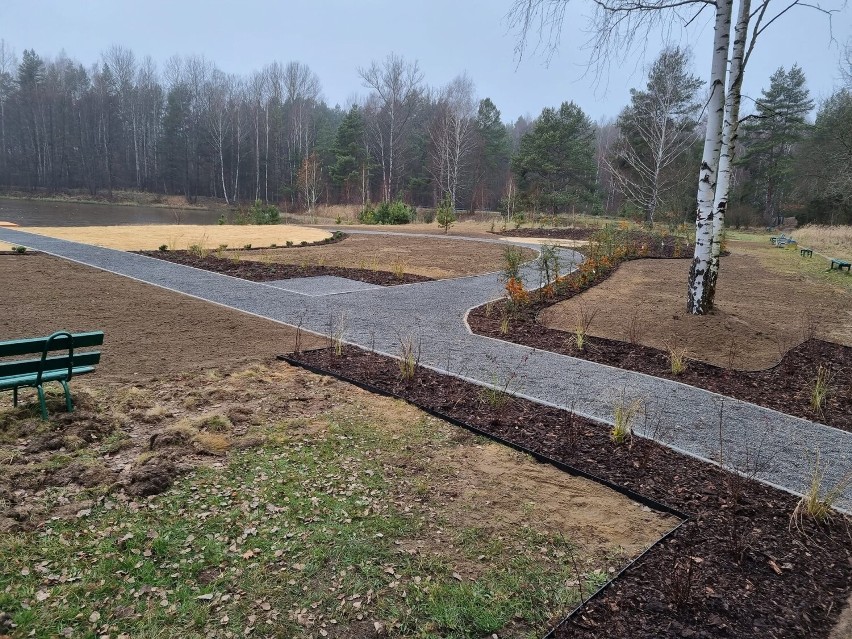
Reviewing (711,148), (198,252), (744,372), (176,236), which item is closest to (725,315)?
(744,372)

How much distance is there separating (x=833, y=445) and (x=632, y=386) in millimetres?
1620

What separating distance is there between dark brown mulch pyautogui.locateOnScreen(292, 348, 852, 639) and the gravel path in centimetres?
35

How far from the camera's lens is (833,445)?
162 inches

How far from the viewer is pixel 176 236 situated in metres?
→ 18.3

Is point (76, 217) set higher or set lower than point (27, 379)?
higher

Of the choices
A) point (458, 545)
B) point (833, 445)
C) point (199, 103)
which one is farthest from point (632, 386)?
point (199, 103)

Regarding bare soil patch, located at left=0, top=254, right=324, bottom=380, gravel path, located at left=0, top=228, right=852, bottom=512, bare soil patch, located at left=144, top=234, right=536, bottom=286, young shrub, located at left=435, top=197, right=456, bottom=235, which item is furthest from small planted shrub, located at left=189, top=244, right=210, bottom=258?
young shrub, located at left=435, top=197, right=456, bottom=235

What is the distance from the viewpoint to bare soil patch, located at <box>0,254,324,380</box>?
5.46 m

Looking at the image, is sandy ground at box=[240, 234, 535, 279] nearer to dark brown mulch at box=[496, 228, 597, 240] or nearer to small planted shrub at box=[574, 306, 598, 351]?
small planted shrub at box=[574, 306, 598, 351]

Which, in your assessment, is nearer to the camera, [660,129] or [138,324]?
[138,324]

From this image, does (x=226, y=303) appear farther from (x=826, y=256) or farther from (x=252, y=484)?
(x=826, y=256)

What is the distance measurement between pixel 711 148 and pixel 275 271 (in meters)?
8.39

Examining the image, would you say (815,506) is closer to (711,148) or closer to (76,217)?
(711,148)

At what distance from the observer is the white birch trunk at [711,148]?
651cm
